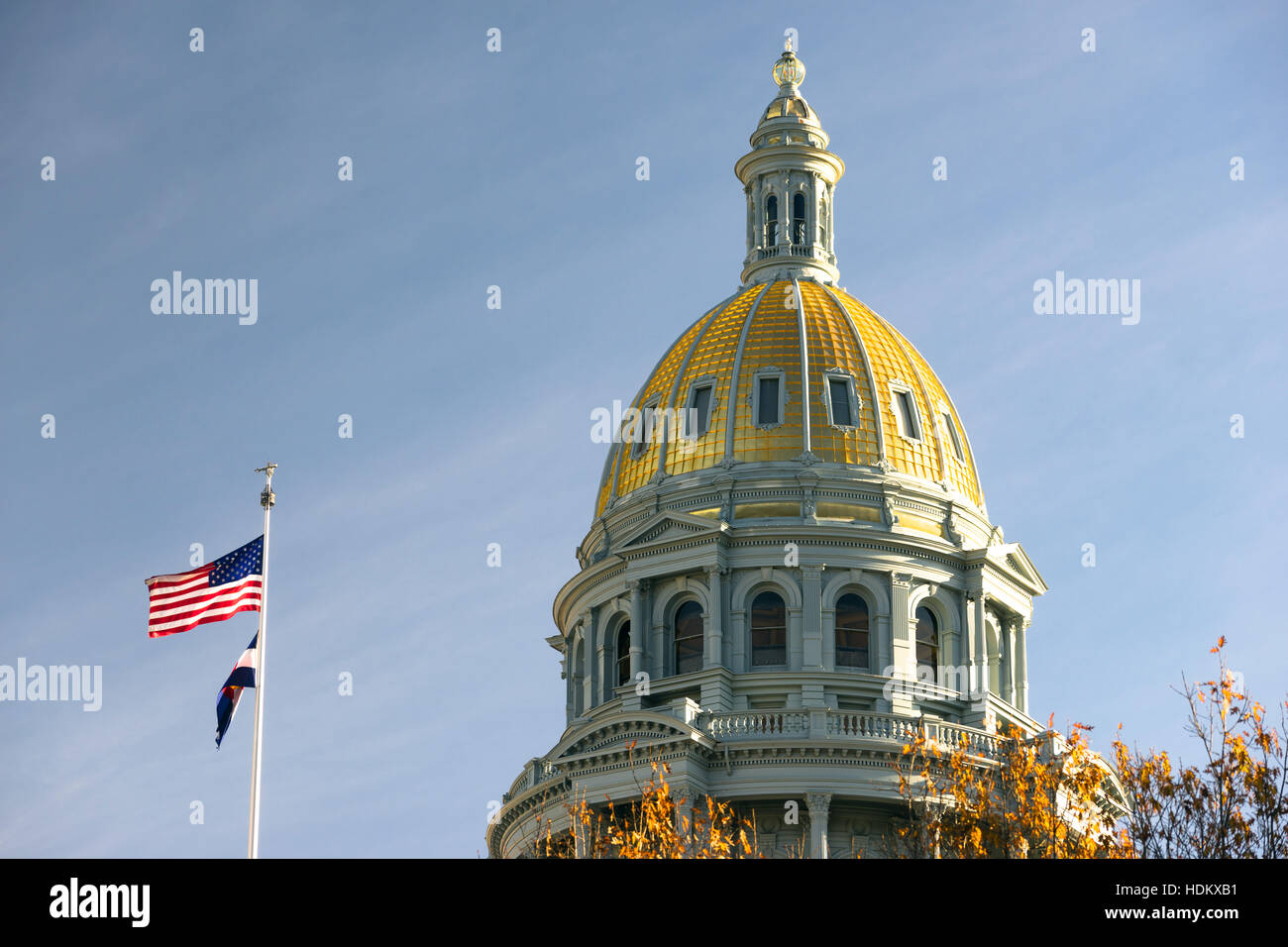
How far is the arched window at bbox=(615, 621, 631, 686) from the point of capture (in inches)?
3083

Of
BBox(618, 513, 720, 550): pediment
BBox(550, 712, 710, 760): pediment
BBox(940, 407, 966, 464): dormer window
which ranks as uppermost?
BBox(940, 407, 966, 464): dormer window

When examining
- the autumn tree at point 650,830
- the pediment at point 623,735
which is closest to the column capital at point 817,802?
the autumn tree at point 650,830

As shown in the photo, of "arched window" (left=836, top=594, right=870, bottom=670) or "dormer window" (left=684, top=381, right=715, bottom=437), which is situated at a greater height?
"dormer window" (left=684, top=381, right=715, bottom=437)

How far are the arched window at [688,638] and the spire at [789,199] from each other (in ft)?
52.0

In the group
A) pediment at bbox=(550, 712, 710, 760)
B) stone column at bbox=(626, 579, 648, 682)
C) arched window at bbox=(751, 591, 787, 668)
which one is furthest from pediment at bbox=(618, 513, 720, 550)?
pediment at bbox=(550, 712, 710, 760)

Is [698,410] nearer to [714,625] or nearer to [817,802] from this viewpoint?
[714,625]

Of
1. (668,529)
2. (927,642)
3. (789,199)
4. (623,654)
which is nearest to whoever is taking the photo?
(668,529)

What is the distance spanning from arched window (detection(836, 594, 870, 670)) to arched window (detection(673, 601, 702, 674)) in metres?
4.78

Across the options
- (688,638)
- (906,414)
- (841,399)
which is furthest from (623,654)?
(906,414)

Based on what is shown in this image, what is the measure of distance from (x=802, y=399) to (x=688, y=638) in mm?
9828

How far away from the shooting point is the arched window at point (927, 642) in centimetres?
7700

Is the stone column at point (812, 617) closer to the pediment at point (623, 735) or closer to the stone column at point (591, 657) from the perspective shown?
the pediment at point (623, 735)

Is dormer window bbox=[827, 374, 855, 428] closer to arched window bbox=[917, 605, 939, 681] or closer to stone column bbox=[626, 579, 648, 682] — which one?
arched window bbox=[917, 605, 939, 681]

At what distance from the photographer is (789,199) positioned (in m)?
88.2
